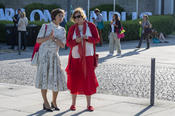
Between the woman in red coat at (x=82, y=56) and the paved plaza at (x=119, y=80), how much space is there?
424 millimetres

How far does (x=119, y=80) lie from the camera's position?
10859 mm

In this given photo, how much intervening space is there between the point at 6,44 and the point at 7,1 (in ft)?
45.8

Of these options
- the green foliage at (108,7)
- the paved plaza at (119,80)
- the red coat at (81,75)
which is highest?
the green foliage at (108,7)

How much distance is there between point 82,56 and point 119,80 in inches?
141

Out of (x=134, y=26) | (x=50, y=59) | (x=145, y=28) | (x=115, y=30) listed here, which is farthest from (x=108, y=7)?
(x=50, y=59)

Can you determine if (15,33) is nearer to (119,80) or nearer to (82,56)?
(119,80)

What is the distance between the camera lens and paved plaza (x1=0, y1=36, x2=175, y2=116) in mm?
7793

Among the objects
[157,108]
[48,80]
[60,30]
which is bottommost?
[157,108]

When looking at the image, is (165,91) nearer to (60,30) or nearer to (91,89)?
(91,89)

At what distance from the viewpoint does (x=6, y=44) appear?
21.3 m

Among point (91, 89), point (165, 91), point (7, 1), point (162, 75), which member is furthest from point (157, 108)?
point (7, 1)

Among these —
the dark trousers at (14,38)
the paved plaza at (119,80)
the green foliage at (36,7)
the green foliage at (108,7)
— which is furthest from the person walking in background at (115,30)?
the green foliage at (108,7)

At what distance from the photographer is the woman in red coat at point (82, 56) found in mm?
7414

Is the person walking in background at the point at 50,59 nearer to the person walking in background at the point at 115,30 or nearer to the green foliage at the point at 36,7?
the person walking in background at the point at 115,30
